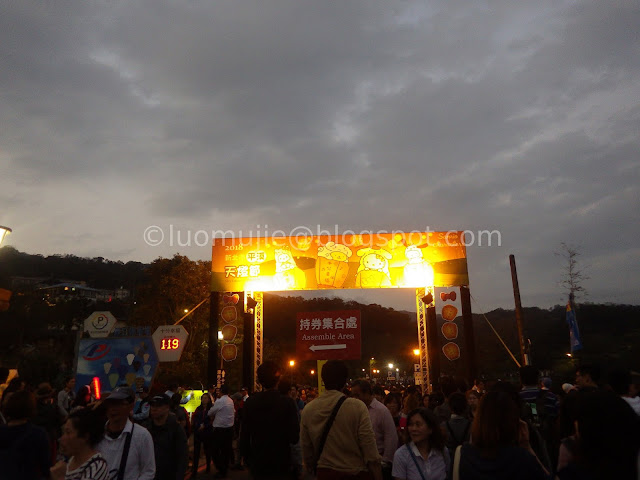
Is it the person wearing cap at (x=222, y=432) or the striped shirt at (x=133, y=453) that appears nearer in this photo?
the striped shirt at (x=133, y=453)

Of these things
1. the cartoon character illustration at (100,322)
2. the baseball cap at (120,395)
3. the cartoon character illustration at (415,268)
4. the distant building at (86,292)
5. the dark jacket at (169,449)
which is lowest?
the dark jacket at (169,449)

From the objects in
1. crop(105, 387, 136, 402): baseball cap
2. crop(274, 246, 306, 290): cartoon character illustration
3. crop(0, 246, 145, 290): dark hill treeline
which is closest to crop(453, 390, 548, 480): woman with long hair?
crop(105, 387, 136, 402): baseball cap

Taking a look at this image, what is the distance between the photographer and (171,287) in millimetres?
27719

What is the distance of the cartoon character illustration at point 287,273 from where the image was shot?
65.7 feet

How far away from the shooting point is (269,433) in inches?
164

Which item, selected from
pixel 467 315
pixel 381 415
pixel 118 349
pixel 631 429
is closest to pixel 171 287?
pixel 118 349

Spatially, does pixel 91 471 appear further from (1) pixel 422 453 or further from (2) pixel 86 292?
(2) pixel 86 292

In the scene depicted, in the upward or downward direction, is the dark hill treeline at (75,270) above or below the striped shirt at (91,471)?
above

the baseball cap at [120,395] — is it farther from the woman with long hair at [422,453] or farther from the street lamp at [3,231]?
the street lamp at [3,231]

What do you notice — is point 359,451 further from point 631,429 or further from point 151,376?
point 151,376

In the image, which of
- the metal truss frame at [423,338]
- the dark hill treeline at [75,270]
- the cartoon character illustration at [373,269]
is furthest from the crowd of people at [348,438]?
the dark hill treeline at [75,270]

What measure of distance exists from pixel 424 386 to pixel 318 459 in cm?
1552

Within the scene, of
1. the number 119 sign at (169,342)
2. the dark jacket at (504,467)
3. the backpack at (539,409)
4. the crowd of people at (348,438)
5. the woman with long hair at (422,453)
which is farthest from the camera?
the number 119 sign at (169,342)

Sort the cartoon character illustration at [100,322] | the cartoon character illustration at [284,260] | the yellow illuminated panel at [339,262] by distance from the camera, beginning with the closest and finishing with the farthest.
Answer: the cartoon character illustration at [100,322]
the yellow illuminated panel at [339,262]
the cartoon character illustration at [284,260]
